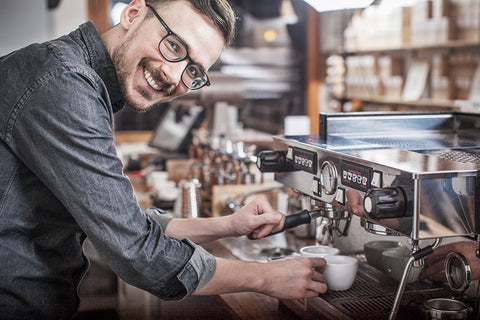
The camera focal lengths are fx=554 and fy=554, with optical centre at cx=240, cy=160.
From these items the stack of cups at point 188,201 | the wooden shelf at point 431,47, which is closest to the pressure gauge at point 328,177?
the stack of cups at point 188,201

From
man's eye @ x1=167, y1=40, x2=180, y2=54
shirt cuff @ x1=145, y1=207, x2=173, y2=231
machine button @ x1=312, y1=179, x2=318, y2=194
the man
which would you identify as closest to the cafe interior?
machine button @ x1=312, y1=179, x2=318, y2=194

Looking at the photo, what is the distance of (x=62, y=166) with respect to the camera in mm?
1063

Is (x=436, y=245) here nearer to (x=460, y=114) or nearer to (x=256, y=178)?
(x=460, y=114)

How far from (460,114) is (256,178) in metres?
1.00

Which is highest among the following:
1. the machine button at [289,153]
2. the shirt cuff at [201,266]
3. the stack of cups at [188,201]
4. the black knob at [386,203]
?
the machine button at [289,153]

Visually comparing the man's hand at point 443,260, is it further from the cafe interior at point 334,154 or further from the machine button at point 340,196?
the machine button at point 340,196

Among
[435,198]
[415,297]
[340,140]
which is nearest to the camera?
[435,198]

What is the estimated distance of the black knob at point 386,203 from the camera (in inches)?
39.3

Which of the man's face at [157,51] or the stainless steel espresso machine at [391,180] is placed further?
the man's face at [157,51]

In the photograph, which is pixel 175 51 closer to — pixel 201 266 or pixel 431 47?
pixel 201 266

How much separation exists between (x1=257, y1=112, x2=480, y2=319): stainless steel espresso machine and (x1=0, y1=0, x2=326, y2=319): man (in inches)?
5.4

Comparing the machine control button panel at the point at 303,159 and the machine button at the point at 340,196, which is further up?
the machine control button panel at the point at 303,159

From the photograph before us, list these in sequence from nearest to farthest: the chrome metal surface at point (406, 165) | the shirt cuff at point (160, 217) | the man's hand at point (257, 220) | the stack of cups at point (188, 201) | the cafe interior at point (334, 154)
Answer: the chrome metal surface at point (406, 165)
the cafe interior at point (334, 154)
the man's hand at point (257, 220)
the shirt cuff at point (160, 217)
the stack of cups at point (188, 201)

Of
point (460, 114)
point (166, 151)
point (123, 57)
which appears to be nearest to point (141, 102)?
point (123, 57)
